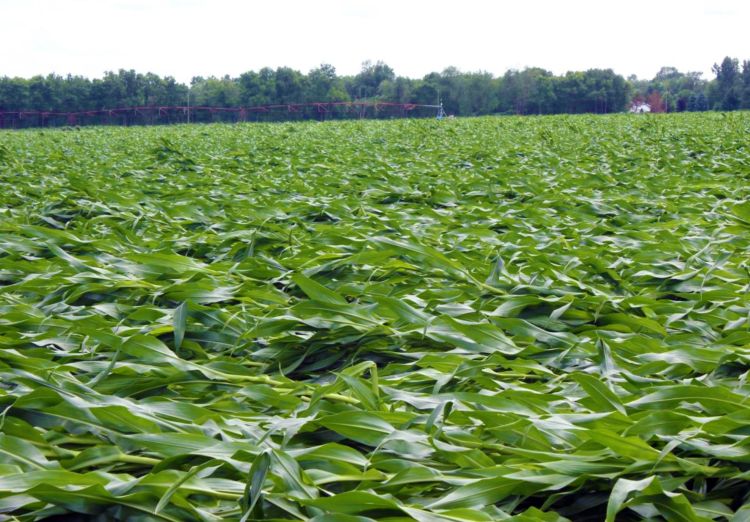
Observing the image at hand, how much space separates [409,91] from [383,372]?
283 feet

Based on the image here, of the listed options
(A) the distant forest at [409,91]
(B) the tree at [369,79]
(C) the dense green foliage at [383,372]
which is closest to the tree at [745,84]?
(A) the distant forest at [409,91]

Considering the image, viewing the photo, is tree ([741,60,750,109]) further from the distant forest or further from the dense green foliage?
the dense green foliage

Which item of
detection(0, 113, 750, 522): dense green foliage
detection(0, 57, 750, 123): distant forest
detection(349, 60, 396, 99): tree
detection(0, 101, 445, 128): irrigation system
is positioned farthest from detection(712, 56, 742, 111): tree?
detection(0, 113, 750, 522): dense green foliage

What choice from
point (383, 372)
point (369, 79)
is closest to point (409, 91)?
point (369, 79)

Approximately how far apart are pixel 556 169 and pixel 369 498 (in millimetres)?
8588

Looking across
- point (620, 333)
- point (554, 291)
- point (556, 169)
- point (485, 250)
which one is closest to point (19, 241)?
point (485, 250)

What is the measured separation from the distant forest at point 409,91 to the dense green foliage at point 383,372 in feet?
243

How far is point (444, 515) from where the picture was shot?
155cm

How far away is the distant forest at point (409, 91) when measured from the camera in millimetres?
75562

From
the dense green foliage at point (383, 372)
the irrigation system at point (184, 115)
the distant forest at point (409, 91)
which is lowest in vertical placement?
the dense green foliage at point (383, 372)

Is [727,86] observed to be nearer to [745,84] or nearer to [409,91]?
[745,84]

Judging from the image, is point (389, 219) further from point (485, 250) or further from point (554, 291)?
point (554, 291)

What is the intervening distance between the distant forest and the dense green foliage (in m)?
73.9

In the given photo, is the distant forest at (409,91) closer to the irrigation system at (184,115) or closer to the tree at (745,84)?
the tree at (745,84)
